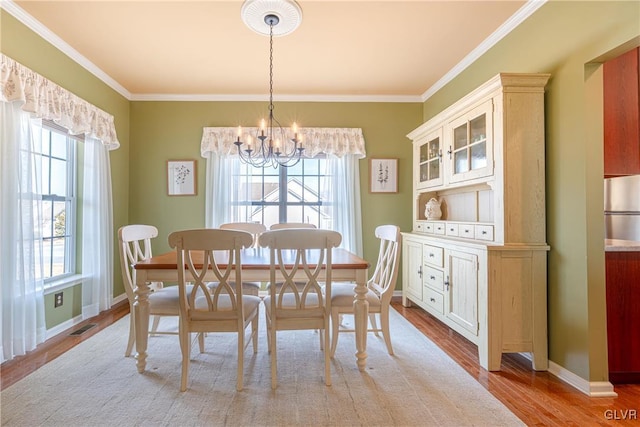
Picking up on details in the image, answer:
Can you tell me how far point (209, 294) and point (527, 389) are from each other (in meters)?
2.01

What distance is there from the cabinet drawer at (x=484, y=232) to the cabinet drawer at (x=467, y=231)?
0.19ft

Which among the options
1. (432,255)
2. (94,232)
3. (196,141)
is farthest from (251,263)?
(196,141)

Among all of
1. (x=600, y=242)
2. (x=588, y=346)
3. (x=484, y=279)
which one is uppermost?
(x=600, y=242)

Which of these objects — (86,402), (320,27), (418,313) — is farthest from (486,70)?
(86,402)

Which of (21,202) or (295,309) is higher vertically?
(21,202)

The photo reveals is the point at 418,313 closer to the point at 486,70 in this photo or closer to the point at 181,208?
the point at 486,70

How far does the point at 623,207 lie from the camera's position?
2395 mm

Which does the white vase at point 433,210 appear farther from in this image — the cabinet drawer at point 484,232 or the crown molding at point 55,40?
the crown molding at point 55,40

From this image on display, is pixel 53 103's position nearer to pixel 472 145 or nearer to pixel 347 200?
pixel 347 200

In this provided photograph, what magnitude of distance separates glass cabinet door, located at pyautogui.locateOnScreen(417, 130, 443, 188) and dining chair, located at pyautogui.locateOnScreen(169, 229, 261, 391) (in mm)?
2163

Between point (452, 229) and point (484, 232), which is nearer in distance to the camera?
point (484, 232)

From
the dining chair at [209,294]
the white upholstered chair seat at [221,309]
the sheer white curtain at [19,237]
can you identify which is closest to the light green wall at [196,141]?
the sheer white curtain at [19,237]

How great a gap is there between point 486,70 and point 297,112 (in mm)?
2205

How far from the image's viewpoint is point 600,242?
1.94m
